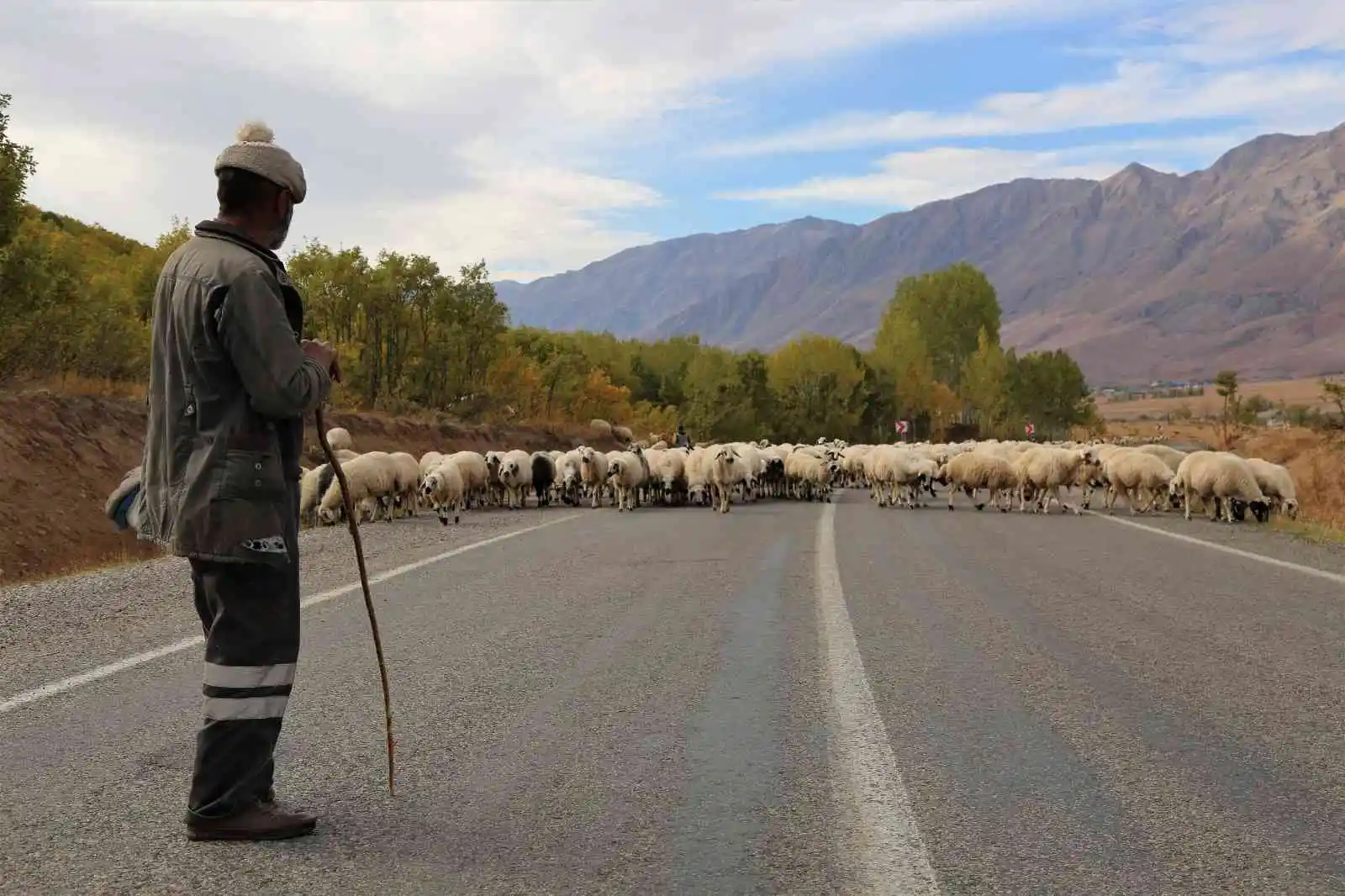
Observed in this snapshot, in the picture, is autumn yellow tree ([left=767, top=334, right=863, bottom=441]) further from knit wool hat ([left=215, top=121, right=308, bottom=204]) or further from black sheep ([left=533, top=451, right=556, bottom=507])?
knit wool hat ([left=215, top=121, right=308, bottom=204])

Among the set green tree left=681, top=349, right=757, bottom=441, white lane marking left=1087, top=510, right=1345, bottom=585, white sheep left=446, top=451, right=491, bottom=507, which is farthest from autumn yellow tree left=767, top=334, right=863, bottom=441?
white lane marking left=1087, top=510, right=1345, bottom=585

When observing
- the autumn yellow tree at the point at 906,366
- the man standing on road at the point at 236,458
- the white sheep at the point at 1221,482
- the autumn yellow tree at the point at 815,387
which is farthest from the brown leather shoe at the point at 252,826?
the autumn yellow tree at the point at 906,366

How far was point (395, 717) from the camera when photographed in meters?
6.05

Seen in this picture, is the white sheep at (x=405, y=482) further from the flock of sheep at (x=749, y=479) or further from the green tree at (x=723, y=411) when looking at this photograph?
the green tree at (x=723, y=411)

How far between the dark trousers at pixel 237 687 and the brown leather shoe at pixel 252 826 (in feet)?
0.09

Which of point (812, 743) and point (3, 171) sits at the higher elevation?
point (3, 171)

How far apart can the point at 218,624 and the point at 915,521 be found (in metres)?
17.8

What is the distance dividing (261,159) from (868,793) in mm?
3198

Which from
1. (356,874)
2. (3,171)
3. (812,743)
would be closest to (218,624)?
(356,874)

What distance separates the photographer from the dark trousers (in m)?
4.32

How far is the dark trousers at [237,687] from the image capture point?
4.32 metres

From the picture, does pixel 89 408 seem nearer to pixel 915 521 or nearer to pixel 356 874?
pixel 915 521

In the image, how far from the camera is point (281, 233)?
457cm

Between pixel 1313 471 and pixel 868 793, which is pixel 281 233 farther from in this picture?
pixel 1313 471
